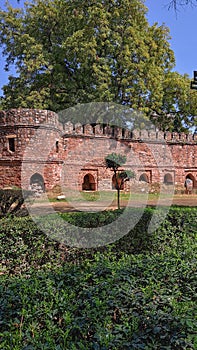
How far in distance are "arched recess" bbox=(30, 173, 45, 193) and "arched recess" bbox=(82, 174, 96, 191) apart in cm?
390

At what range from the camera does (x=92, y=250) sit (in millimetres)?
5133

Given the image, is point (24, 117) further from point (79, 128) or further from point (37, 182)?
point (79, 128)

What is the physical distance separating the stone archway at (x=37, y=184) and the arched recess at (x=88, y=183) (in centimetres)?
390

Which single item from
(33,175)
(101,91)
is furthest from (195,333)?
(101,91)

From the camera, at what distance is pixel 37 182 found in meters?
14.8

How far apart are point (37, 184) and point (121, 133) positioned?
22.3 ft

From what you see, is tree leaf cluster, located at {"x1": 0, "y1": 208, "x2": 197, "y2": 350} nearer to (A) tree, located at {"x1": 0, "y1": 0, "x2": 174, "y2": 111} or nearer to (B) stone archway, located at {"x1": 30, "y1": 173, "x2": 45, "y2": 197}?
(B) stone archway, located at {"x1": 30, "y1": 173, "x2": 45, "y2": 197}

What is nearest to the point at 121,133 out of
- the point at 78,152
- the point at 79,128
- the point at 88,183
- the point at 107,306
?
the point at 79,128

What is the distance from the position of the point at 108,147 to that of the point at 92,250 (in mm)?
14007

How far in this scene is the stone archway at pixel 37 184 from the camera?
14.5 meters

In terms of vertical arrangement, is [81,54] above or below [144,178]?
above

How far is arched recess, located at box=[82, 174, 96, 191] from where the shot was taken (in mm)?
18523

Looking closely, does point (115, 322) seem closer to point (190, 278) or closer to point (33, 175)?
point (190, 278)

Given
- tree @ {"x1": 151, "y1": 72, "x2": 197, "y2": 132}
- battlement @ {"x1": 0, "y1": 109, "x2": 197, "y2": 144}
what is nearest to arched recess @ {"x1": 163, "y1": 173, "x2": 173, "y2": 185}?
battlement @ {"x1": 0, "y1": 109, "x2": 197, "y2": 144}
